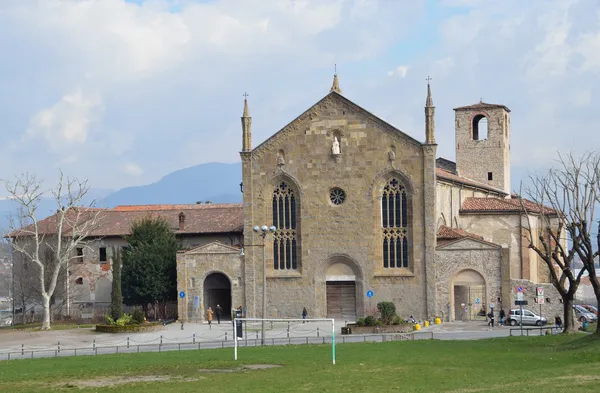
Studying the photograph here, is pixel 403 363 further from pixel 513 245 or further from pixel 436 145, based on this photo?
pixel 513 245

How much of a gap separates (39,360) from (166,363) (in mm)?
8267

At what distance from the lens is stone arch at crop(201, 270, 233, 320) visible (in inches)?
2854

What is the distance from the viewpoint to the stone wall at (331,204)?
69125 millimetres

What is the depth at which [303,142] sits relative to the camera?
7119 centimetres

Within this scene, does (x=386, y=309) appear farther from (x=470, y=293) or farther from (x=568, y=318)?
(x=568, y=318)

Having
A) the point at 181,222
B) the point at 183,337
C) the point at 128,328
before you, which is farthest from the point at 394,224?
the point at 181,222

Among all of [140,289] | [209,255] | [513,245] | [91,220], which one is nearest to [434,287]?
[513,245]

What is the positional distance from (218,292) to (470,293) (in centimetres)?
1856

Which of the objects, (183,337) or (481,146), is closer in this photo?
(183,337)

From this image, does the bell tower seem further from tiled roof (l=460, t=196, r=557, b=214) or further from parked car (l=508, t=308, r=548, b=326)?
parked car (l=508, t=308, r=548, b=326)

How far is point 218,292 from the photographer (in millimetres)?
74188

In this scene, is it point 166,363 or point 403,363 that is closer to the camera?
point 403,363

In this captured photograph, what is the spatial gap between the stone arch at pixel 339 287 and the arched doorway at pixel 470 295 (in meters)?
6.77

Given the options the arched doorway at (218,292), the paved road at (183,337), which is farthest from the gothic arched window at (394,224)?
the arched doorway at (218,292)
